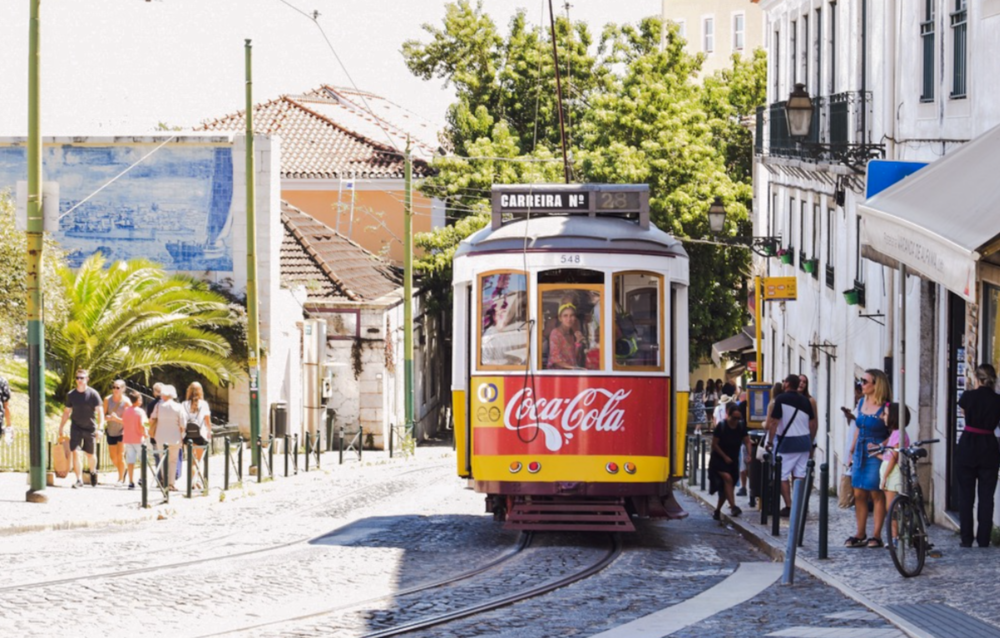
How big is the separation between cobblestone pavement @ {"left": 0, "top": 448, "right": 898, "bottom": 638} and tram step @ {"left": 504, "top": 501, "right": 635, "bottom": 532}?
279 mm

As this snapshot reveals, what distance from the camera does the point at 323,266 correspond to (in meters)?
41.4

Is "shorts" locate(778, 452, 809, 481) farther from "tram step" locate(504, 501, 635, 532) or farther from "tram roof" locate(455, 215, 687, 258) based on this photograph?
"tram roof" locate(455, 215, 687, 258)

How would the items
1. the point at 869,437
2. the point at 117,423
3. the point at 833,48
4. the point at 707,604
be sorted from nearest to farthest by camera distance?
the point at 707,604, the point at 869,437, the point at 117,423, the point at 833,48

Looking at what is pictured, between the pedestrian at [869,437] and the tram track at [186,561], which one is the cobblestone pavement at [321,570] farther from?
the pedestrian at [869,437]

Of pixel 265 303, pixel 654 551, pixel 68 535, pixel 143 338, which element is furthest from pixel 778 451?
pixel 265 303

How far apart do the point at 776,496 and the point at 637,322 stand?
2.18 metres

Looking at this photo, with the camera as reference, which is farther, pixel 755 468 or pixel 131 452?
pixel 131 452

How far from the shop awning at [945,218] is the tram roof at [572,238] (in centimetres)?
196

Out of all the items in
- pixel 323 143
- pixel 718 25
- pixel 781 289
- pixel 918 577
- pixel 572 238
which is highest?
pixel 718 25

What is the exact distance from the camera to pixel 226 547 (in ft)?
50.9

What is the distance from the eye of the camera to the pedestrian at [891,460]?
1366cm

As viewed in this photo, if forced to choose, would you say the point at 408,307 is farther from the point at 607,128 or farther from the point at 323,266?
the point at 607,128

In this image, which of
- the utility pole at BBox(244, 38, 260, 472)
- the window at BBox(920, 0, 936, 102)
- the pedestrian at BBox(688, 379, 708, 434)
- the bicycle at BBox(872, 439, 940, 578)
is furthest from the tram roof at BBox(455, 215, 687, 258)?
the pedestrian at BBox(688, 379, 708, 434)

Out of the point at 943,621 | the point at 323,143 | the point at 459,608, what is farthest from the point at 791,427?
the point at 323,143
